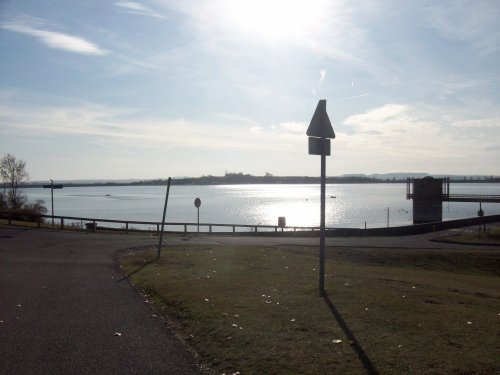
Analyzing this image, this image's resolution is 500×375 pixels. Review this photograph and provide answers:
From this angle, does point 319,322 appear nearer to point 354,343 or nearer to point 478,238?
point 354,343

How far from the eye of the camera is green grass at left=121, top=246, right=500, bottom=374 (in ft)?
18.5

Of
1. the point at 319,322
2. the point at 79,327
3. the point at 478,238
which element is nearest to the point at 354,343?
the point at 319,322

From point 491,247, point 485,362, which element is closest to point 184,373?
point 485,362

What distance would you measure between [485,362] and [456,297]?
183 inches

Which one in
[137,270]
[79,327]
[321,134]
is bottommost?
[137,270]

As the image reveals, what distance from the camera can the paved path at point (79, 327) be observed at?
228 inches

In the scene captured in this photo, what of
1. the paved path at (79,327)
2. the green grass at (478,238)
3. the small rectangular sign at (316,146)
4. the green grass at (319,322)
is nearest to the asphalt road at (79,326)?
the paved path at (79,327)

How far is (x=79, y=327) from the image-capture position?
7.46 meters

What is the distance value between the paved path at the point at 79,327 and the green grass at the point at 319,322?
1.47 feet

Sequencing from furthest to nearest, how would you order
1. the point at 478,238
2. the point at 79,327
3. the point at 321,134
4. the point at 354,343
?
the point at 478,238
the point at 321,134
the point at 79,327
the point at 354,343

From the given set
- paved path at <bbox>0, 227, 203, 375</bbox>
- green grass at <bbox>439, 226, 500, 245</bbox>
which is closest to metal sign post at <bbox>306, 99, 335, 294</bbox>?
paved path at <bbox>0, 227, 203, 375</bbox>

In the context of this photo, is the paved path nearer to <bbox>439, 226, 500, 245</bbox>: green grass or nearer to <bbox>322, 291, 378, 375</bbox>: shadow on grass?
<bbox>322, 291, 378, 375</bbox>: shadow on grass

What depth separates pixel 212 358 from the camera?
5918mm

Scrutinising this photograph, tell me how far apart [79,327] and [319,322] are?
3568 mm
